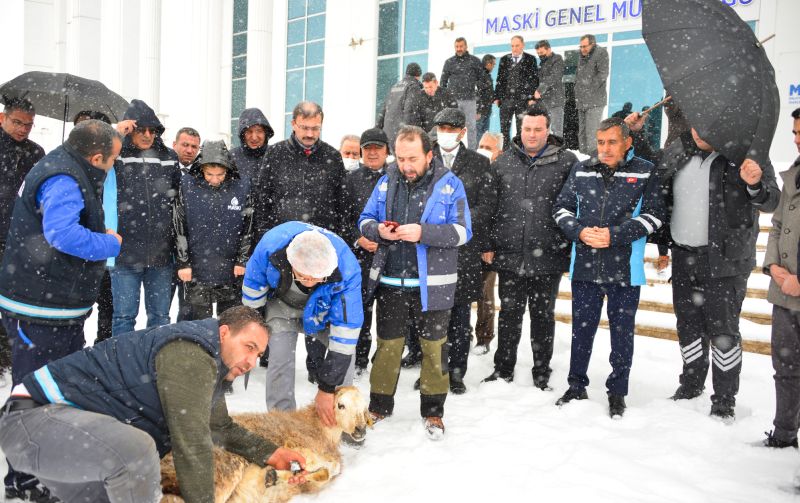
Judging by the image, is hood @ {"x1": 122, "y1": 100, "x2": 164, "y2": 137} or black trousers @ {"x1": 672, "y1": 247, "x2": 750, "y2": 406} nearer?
black trousers @ {"x1": 672, "y1": 247, "x2": 750, "y2": 406}

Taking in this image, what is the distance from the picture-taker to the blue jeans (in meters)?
4.88

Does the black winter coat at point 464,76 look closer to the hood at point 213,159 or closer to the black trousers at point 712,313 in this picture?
the hood at point 213,159

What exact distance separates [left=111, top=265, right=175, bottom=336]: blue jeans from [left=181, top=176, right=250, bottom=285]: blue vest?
35cm

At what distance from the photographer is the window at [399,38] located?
605 inches

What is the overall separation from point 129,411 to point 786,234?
4027 mm

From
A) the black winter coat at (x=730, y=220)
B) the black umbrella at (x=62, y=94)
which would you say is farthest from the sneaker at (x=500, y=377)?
the black umbrella at (x=62, y=94)

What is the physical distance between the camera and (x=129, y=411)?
2660 mm

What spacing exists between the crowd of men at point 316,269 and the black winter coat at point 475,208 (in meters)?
0.02

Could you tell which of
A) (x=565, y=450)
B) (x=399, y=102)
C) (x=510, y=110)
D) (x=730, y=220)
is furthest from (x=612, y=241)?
(x=510, y=110)

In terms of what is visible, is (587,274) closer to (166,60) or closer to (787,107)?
(787,107)

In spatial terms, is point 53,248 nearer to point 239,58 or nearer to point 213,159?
point 213,159

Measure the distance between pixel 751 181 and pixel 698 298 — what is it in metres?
0.97

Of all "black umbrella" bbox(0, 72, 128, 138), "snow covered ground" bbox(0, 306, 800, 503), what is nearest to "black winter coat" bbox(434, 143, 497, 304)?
"snow covered ground" bbox(0, 306, 800, 503)

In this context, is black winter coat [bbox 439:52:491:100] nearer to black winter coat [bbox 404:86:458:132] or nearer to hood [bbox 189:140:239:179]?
black winter coat [bbox 404:86:458:132]
